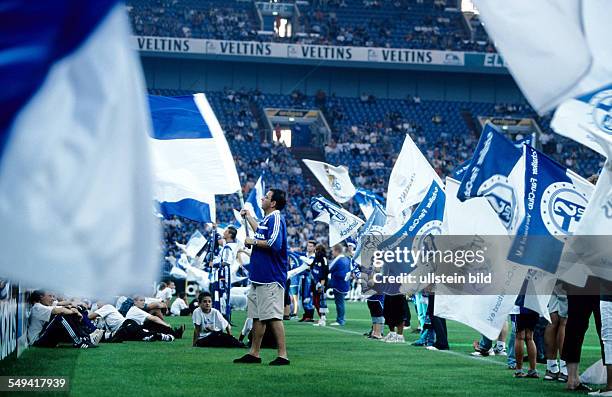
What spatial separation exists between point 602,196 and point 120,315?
9.70 m

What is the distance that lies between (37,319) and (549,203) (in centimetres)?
750

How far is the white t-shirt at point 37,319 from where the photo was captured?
14.4 meters

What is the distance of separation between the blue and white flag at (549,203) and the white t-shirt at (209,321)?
6616 millimetres

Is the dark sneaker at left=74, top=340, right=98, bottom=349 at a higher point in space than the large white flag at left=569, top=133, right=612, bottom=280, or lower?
lower

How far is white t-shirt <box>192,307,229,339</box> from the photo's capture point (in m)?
16.1

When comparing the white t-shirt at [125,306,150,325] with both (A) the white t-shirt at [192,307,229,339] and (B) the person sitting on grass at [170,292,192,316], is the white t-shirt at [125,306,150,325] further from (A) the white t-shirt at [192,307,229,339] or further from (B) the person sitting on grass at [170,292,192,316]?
(B) the person sitting on grass at [170,292,192,316]

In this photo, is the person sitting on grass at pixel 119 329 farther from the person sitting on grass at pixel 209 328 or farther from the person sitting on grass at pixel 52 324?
the person sitting on grass at pixel 52 324

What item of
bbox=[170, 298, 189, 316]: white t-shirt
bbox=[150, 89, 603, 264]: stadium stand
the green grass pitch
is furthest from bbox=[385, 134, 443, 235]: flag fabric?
bbox=[150, 89, 603, 264]: stadium stand

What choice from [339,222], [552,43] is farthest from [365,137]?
[552,43]

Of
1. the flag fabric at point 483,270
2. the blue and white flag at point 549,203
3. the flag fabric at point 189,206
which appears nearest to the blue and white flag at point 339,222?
the flag fabric at point 189,206

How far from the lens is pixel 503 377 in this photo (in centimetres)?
1193

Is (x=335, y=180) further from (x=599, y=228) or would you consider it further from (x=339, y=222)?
(x=599, y=228)

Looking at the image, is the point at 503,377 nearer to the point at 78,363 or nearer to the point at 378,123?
the point at 78,363

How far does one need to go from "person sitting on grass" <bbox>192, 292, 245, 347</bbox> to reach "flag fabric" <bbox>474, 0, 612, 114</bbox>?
1021cm
